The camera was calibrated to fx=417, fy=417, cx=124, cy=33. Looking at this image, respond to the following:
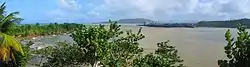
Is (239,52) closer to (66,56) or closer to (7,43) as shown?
(66,56)

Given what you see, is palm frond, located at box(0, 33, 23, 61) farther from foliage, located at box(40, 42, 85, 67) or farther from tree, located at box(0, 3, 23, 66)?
foliage, located at box(40, 42, 85, 67)

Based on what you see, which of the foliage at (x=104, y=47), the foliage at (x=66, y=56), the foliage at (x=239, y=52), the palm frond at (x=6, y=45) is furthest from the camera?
the palm frond at (x=6, y=45)

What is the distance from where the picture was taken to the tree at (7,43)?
49.2ft

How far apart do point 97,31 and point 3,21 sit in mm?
6741

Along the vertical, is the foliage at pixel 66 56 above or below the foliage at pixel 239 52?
below

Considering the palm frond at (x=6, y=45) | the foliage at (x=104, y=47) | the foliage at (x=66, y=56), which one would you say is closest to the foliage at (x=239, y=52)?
the foliage at (x=104, y=47)

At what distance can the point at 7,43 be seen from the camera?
15.1 meters

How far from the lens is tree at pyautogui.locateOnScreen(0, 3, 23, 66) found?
15.0 m

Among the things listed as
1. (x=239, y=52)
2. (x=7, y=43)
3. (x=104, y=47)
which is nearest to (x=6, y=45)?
(x=7, y=43)

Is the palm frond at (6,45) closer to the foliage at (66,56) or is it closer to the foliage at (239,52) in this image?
the foliage at (66,56)

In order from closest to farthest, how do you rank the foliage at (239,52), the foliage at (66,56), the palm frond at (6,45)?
the foliage at (239,52), the foliage at (66,56), the palm frond at (6,45)

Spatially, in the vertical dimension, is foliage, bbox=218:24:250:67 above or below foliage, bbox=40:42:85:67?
above

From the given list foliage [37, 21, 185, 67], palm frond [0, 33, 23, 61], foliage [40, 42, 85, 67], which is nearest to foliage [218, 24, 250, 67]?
foliage [37, 21, 185, 67]

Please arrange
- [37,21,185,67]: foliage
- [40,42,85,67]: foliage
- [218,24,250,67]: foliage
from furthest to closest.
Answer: [40,42,85,67]: foliage → [37,21,185,67]: foliage → [218,24,250,67]: foliage
